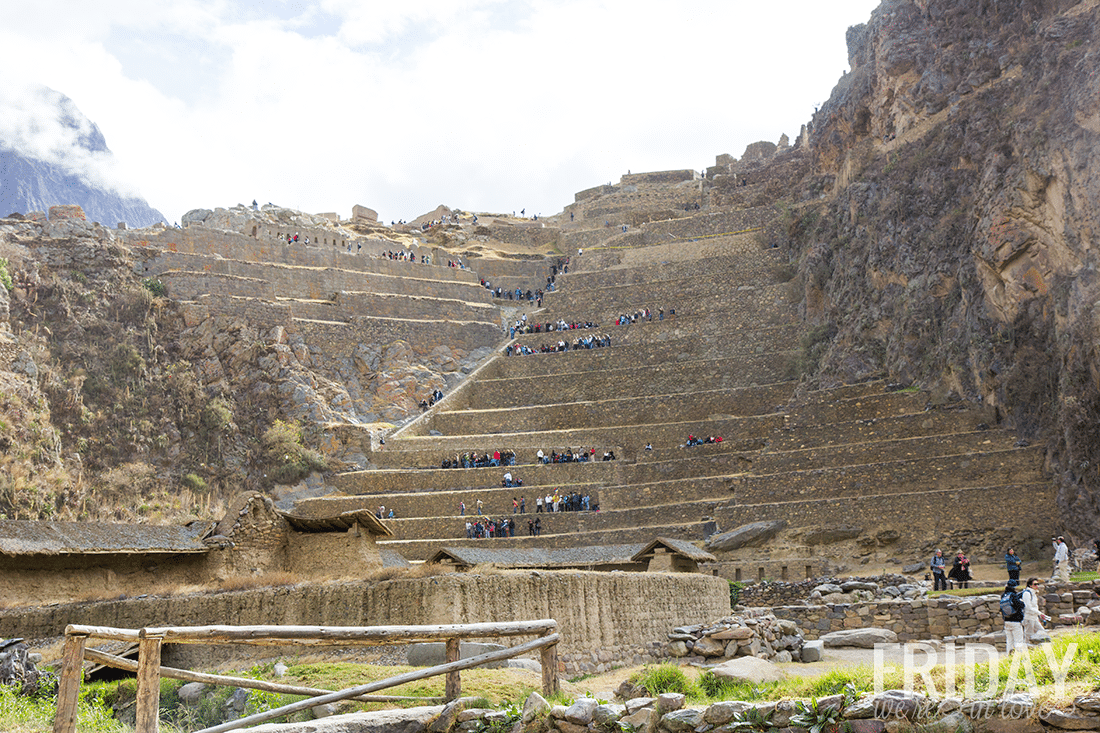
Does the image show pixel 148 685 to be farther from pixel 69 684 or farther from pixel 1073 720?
pixel 1073 720

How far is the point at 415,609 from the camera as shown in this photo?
47.6 feet

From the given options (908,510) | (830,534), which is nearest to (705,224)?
(830,534)

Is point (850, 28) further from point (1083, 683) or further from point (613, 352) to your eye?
point (1083, 683)

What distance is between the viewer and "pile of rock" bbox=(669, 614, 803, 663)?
12.7 metres

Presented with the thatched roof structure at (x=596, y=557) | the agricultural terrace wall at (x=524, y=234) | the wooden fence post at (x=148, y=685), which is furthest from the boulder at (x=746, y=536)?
the agricultural terrace wall at (x=524, y=234)

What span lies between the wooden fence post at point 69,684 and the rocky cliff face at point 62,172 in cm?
11859

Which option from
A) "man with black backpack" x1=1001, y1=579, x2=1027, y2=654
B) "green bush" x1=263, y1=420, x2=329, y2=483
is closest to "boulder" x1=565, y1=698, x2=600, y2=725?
"man with black backpack" x1=1001, y1=579, x2=1027, y2=654

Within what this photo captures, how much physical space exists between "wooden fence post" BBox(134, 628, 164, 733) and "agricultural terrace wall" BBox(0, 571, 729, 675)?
734cm

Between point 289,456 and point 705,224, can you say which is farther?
point 705,224

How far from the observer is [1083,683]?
19.4ft

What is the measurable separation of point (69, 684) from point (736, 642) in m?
8.47

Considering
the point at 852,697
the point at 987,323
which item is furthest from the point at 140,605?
the point at 987,323

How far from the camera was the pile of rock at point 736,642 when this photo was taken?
41.7 ft

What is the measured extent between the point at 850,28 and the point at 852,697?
56826 mm
